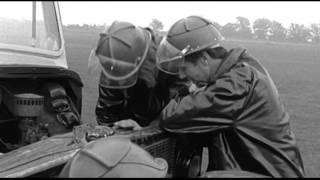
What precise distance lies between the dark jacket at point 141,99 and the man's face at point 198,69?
455 mm

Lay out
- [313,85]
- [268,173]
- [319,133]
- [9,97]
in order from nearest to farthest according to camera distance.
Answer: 1. [268,173]
2. [9,97]
3. [319,133]
4. [313,85]

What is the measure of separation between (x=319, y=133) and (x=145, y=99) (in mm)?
7750

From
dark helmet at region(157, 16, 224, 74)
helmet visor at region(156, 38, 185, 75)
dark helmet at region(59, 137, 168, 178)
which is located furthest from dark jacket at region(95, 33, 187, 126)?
dark helmet at region(59, 137, 168, 178)

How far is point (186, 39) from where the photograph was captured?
3.08 meters

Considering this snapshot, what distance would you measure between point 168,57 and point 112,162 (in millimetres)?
1208

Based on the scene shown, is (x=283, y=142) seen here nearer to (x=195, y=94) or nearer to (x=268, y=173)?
(x=268, y=173)

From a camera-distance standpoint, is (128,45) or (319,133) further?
(319,133)

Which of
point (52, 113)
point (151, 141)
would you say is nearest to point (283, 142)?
point (151, 141)

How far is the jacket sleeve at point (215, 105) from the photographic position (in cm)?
285

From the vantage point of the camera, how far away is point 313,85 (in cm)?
2097

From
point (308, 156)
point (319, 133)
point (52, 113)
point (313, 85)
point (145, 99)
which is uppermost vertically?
point (145, 99)

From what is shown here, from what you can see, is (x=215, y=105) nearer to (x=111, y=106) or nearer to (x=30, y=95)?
(x=111, y=106)

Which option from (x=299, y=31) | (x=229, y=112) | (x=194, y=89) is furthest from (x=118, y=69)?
(x=299, y=31)

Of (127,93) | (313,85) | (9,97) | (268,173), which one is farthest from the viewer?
(313,85)
